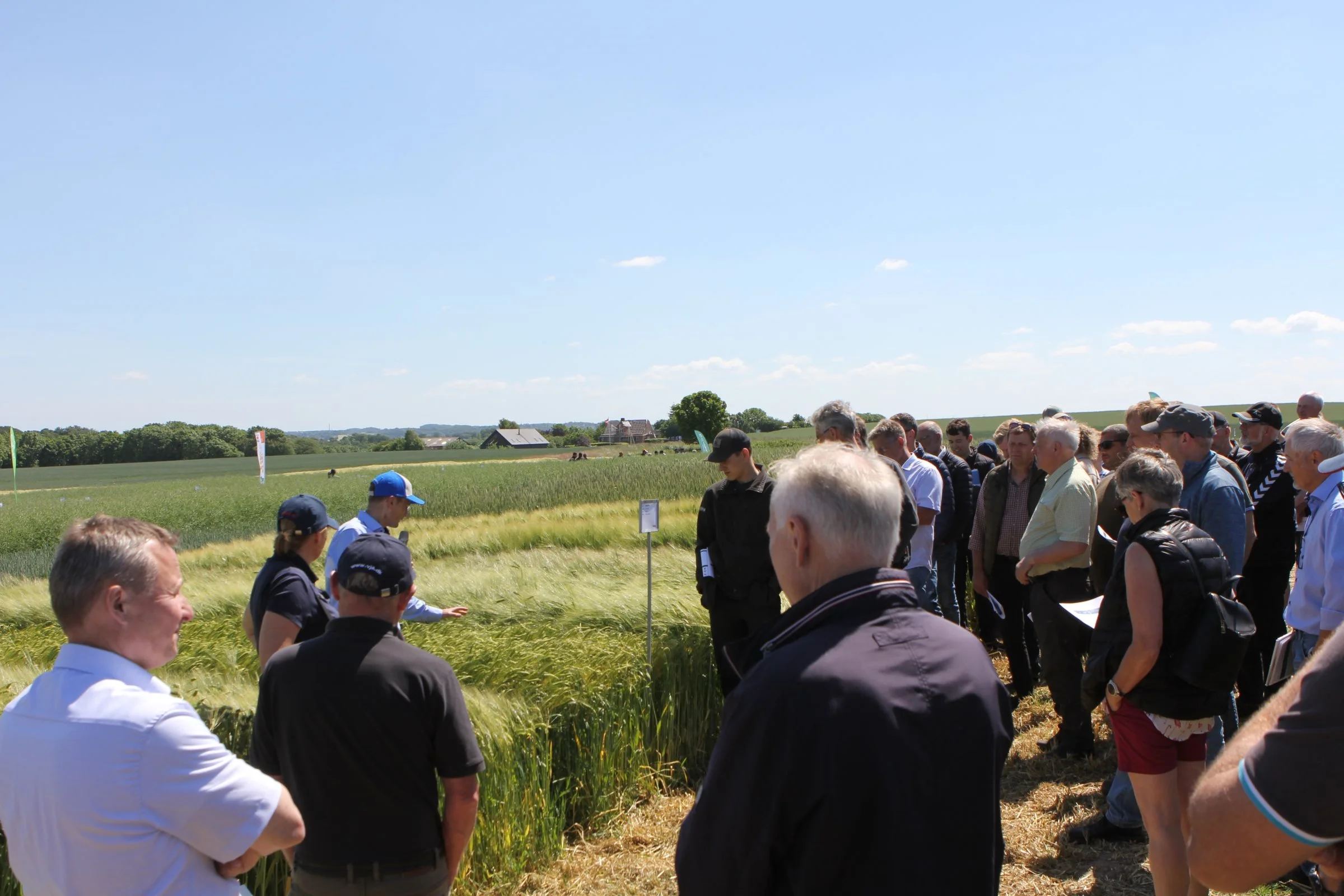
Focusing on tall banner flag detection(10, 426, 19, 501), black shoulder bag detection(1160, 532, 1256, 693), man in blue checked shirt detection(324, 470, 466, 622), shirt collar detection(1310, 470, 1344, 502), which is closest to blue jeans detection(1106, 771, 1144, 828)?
black shoulder bag detection(1160, 532, 1256, 693)

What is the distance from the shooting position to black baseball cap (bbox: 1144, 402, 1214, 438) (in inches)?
180

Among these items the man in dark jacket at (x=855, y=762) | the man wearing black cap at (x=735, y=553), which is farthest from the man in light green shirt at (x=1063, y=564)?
the man in dark jacket at (x=855, y=762)

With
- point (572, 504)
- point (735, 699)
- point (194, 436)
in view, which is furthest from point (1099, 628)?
point (194, 436)

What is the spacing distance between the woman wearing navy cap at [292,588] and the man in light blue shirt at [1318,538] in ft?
14.2

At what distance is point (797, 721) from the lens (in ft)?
4.62

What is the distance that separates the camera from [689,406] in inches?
3775

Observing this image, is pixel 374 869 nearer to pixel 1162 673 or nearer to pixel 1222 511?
pixel 1162 673

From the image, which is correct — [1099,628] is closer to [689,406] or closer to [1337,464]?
[1337,464]

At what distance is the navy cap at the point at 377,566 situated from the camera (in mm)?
2492

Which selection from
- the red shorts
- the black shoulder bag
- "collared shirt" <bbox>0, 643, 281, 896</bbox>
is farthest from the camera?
the red shorts

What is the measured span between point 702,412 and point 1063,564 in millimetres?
90934

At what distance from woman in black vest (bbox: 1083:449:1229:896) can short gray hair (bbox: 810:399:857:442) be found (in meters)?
2.18

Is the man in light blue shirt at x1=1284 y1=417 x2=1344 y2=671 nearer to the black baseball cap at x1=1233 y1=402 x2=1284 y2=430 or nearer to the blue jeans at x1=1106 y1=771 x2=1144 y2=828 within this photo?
the blue jeans at x1=1106 y1=771 x2=1144 y2=828

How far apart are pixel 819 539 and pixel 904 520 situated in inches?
117
